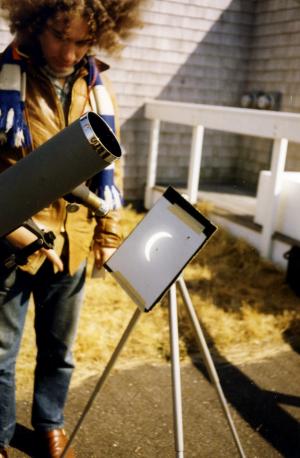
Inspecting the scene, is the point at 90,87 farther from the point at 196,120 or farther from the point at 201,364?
the point at 196,120

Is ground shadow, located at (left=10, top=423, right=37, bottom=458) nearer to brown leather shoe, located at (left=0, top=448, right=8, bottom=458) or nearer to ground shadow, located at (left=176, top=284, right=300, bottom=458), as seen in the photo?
brown leather shoe, located at (left=0, top=448, right=8, bottom=458)

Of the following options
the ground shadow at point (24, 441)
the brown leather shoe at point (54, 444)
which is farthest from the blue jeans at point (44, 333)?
the ground shadow at point (24, 441)

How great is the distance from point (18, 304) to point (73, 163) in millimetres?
1522

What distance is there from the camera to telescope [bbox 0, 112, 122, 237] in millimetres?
656

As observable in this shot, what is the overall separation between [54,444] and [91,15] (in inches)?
76.4

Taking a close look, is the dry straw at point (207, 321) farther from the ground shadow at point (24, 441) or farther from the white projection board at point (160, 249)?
the white projection board at point (160, 249)

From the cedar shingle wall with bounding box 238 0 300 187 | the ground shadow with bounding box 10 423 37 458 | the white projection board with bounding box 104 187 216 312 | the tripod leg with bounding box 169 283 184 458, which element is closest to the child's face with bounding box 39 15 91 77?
the white projection board with bounding box 104 187 216 312

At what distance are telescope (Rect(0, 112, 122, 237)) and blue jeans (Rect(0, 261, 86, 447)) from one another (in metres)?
1.38

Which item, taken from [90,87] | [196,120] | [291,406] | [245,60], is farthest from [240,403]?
[245,60]

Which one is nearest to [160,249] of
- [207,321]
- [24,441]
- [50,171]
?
[50,171]

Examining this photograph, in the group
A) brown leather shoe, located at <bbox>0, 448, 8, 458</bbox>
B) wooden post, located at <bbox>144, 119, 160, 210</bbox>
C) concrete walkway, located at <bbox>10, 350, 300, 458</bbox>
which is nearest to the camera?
brown leather shoe, located at <bbox>0, 448, 8, 458</bbox>

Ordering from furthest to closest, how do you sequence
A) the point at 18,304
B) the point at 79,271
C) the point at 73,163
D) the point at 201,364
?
the point at 201,364 < the point at 79,271 < the point at 18,304 < the point at 73,163

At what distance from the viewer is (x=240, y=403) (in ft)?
9.93

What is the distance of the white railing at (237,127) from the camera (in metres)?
5.11
